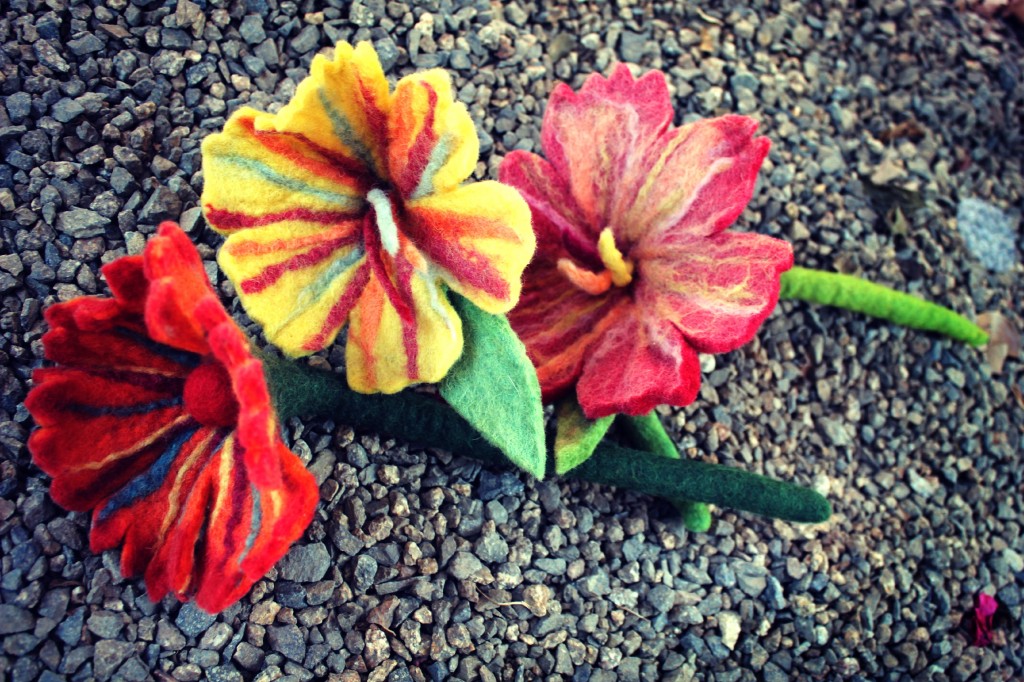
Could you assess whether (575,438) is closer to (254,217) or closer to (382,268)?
(382,268)

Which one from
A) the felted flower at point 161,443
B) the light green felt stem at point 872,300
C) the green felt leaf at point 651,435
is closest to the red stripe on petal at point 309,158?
the felted flower at point 161,443

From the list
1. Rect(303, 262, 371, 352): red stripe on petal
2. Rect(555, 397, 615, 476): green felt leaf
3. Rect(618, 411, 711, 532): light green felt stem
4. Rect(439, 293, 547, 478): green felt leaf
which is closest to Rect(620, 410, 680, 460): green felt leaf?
Rect(618, 411, 711, 532): light green felt stem

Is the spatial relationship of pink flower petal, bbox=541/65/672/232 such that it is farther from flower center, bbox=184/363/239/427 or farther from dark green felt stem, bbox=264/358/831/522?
flower center, bbox=184/363/239/427

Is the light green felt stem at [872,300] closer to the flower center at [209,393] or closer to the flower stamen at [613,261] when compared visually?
the flower stamen at [613,261]

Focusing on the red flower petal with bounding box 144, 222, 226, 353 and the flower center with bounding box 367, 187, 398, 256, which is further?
the flower center with bounding box 367, 187, 398, 256

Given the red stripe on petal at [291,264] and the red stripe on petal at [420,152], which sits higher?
the red stripe on petal at [420,152]

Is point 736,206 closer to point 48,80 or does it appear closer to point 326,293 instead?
point 326,293
